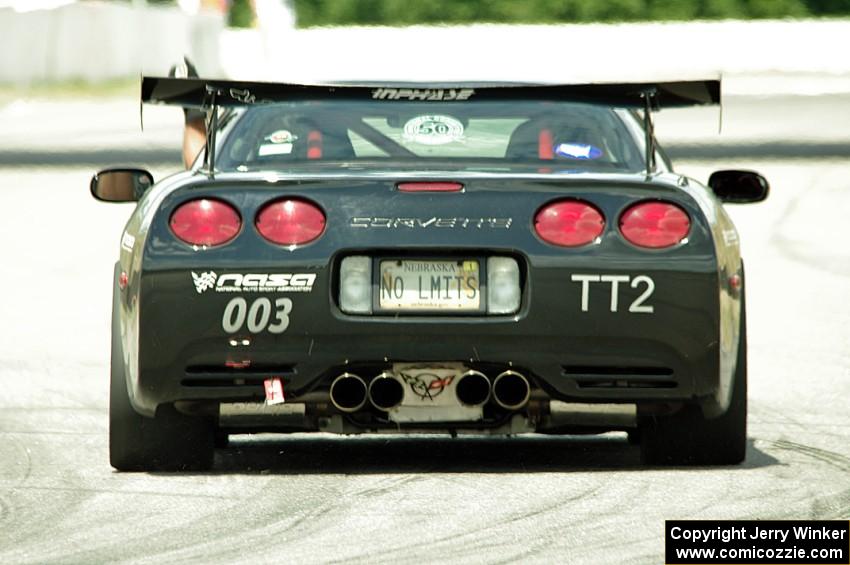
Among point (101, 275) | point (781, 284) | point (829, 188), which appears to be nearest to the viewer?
point (781, 284)

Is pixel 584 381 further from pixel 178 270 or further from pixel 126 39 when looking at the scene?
pixel 126 39

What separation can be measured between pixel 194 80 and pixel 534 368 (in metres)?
1.44

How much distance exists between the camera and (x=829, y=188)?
63.5 ft

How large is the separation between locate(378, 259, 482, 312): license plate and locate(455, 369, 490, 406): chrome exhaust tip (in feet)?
0.74

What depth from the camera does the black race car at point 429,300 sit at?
570 cm

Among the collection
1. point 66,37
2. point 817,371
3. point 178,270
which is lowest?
point 817,371

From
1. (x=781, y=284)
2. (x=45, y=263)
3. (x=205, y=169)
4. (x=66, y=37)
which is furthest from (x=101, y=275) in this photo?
(x=66, y=37)

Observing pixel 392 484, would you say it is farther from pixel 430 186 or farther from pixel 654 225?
pixel 654 225

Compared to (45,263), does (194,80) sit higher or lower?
higher

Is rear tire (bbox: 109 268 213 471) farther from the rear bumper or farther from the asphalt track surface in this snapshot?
the rear bumper

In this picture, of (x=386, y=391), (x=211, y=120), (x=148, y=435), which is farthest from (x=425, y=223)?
(x=148, y=435)

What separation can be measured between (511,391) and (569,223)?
527 mm

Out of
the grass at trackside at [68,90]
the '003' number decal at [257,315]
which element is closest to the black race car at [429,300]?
the '003' number decal at [257,315]

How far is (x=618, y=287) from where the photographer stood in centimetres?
573
